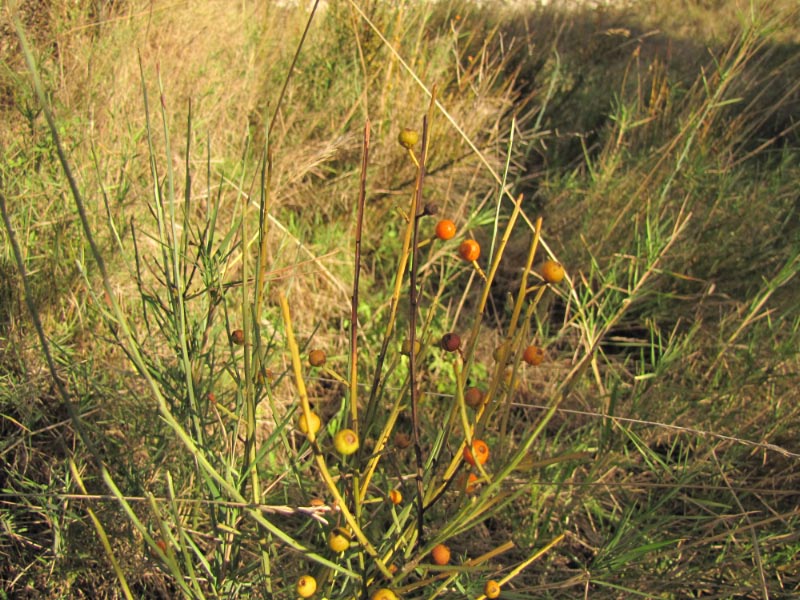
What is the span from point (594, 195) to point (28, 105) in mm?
1750

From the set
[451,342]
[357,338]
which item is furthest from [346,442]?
[357,338]

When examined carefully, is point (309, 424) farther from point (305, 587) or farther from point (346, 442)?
point (305, 587)

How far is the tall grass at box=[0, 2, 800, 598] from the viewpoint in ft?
2.20

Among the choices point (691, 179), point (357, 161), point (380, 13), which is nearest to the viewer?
point (691, 179)

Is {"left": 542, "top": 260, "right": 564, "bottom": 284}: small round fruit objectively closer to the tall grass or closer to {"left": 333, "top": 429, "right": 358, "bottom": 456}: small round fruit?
the tall grass

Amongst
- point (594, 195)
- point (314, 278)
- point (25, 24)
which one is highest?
point (25, 24)

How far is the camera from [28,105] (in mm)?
1440

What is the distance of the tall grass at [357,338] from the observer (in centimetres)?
67

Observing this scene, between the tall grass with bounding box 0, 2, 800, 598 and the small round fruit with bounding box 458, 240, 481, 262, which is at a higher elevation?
the small round fruit with bounding box 458, 240, 481, 262

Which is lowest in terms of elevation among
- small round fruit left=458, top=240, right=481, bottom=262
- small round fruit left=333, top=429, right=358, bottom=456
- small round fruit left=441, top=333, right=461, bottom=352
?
small round fruit left=333, top=429, right=358, bottom=456

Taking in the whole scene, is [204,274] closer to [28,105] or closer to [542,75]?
[28,105]

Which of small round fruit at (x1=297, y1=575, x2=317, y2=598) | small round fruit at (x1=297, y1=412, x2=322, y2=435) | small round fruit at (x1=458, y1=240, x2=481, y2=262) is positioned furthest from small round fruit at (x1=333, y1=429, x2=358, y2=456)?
small round fruit at (x1=458, y1=240, x2=481, y2=262)

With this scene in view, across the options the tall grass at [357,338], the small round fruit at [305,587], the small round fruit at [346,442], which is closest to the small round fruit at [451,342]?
the tall grass at [357,338]

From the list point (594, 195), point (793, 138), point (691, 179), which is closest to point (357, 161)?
point (594, 195)
